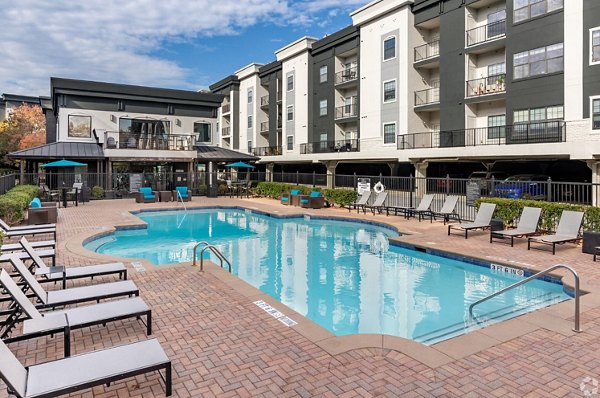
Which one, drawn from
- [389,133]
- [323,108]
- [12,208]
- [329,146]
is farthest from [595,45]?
[12,208]

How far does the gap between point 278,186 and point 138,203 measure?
8932 mm

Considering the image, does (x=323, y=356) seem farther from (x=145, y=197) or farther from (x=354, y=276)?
(x=145, y=197)

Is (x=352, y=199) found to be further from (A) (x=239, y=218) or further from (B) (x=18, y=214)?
(B) (x=18, y=214)

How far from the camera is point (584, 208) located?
1154cm

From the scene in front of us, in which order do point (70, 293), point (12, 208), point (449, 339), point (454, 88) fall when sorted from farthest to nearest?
point (454, 88), point (12, 208), point (70, 293), point (449, 339)

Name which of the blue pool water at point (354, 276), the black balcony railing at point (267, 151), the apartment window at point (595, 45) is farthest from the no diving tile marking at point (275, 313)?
the black balcony railing at point (267, 151)

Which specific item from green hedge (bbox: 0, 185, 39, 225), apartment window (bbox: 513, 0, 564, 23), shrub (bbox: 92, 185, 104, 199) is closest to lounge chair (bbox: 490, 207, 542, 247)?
apartment window (bbox: 513, 0, 564, 23)

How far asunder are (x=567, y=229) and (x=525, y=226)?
3.78ft

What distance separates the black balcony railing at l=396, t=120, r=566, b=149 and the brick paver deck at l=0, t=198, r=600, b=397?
1714 centimetres

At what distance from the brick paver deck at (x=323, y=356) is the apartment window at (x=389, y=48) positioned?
26719 mm

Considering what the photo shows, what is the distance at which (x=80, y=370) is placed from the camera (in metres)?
3.60

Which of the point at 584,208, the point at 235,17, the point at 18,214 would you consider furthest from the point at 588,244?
the point at 18,214

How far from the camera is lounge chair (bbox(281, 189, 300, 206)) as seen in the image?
24000 millimetres

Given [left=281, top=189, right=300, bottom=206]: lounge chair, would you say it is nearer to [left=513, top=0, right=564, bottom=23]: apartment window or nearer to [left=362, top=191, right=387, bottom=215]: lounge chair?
[left=362, top=191, right=387, bottom=215]: lounge chair
